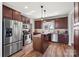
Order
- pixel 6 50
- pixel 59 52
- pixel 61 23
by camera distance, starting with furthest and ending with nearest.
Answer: pixel 61 23 → pixel 59 52 → pixel 6 50

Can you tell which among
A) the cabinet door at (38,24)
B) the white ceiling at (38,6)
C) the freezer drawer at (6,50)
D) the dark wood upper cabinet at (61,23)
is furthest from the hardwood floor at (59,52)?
the cabinet door at (38,24)

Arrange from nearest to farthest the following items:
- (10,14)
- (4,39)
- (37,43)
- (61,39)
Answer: (4,39), (10,14), (37,43), (61,39)

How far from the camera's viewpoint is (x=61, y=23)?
8289mm

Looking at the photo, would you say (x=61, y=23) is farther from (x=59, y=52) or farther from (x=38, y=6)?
(x=38, y=6)

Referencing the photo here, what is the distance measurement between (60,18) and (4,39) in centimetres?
557

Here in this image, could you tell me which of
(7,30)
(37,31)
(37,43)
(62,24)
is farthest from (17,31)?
(62,24)

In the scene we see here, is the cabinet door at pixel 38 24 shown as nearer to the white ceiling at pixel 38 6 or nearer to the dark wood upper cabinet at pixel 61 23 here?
the dark wood upper cabinet at pixel 61 23

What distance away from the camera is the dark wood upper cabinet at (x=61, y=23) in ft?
26.8

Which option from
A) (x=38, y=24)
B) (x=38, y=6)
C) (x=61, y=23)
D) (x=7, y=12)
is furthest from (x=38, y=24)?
(x=7, y=12)

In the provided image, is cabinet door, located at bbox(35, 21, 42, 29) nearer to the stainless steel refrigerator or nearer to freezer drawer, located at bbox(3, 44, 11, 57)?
the stainless steel refrigerator

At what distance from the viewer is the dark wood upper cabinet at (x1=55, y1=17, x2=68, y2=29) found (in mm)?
8155

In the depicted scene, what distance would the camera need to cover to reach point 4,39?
12.2 feet

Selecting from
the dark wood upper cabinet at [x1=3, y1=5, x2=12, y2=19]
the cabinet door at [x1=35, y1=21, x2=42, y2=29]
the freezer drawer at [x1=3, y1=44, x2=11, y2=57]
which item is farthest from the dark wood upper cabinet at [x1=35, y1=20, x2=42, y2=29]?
the freezer drawer at [x1=3, y1=44, x2=11, y2=57]

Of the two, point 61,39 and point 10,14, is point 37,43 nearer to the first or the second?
point 10,14
